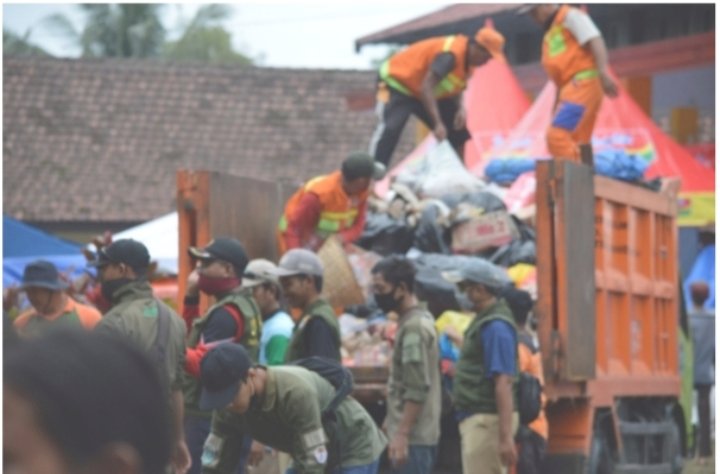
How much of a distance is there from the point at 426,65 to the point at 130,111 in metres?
24.8

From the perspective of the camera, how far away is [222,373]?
623 centimetres

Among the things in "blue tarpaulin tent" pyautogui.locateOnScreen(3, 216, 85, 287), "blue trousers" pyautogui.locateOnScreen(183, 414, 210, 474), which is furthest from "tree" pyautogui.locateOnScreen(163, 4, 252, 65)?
"blue trousers" pyautogui.locateOnScreen(183, 414, 210, 474)

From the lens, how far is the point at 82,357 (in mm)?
2355

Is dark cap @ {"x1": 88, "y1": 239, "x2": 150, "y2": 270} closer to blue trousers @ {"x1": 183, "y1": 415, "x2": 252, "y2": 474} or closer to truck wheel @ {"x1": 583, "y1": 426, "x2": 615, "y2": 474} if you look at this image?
blue trousers @ {"x1": 183, "y1": 415, "x2": 252, "y2": 474}

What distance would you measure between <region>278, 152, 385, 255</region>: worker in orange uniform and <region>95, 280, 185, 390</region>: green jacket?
10.0 feet

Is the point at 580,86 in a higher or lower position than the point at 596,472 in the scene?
higher

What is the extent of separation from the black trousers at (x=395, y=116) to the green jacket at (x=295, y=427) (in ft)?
18.7

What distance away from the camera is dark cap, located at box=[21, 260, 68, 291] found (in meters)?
8.72

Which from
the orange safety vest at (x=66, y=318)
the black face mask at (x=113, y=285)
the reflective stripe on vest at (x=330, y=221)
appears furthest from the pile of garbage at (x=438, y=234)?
the black face mask at (x=113, y=285)

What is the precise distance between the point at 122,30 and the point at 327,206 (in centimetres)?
4941

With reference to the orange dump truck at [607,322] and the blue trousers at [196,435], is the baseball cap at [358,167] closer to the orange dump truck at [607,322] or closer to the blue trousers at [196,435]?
the orange dump truck at [607,322]

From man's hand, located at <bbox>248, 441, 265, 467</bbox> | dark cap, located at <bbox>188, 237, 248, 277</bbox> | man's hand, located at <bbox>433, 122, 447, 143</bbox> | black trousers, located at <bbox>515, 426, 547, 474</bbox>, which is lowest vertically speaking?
black trousers, located at <bbox>515, 426, 547, 474</bbox>

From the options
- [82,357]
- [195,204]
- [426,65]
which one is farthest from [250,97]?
[82,357]

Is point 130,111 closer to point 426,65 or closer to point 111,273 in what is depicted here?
point 426,65
